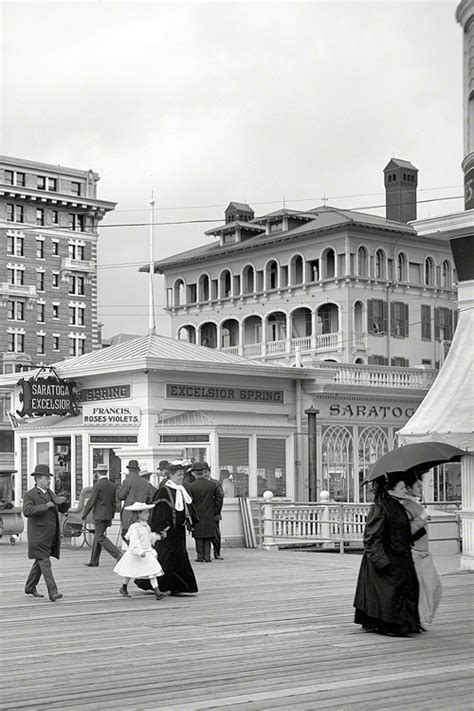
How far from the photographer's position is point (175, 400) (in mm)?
26469

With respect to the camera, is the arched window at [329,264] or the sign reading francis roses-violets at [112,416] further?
the arched window at [329,264]

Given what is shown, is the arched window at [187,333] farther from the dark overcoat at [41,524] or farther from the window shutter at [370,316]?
the dark overcoat at [41,524]

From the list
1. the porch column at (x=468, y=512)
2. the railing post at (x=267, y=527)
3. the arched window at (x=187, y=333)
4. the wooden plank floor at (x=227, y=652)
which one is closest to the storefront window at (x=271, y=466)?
the railing post at (x=267, y=527)

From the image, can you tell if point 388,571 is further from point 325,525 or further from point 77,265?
point 77,265

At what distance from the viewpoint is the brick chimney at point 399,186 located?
74312 mm

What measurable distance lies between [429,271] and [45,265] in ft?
107

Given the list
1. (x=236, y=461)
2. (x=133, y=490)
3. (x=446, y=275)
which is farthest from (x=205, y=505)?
(x=446, y=275)

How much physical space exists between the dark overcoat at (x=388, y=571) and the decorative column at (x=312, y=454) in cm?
1592

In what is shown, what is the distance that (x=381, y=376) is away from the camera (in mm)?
31297

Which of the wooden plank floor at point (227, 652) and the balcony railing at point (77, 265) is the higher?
the balcony railing at point (77, 265)

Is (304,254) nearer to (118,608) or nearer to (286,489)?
(286,489)

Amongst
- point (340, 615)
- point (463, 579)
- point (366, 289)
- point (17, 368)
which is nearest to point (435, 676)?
point (340, 615)

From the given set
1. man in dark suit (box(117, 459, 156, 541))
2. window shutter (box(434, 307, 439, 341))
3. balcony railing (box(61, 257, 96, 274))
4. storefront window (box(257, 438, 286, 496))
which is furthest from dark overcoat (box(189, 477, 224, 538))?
balcony railing (box(61, 257, 96, 274))

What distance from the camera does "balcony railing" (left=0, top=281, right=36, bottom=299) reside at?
91.3 meters
